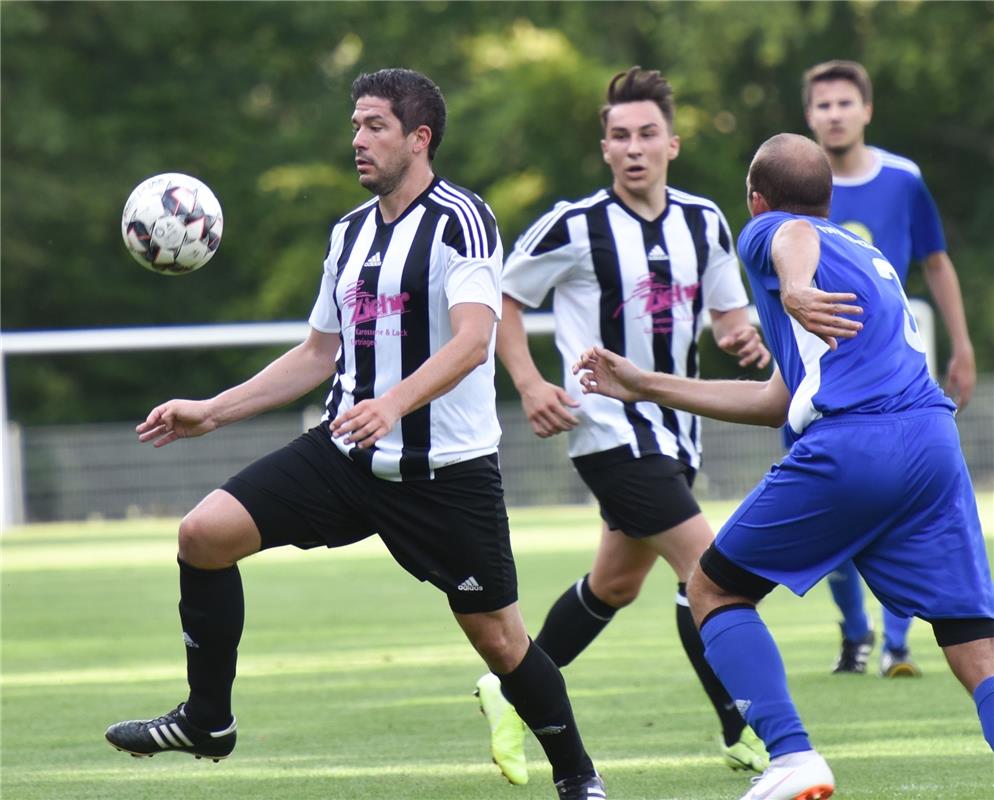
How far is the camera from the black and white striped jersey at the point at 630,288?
Answer: 6.33 metres

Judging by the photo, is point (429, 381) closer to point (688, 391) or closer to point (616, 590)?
point (688, 391)

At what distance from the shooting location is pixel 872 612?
1041cm

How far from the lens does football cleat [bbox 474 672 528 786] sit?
18.4 feet

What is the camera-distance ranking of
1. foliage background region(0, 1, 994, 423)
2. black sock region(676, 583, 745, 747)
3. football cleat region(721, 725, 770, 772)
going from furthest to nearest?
1. foliage background region(0, 1, 994, 423)
2. black sock region(676, 583, 745, 747)
3. football cleat region(721, 725, 770, 772)

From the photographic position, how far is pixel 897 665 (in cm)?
784

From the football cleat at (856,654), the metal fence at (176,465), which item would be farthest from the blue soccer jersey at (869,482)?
the metal fence at (176,465)

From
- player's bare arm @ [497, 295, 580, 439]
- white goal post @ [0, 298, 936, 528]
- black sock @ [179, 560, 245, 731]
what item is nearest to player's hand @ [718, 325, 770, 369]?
player's bare arm @ [497, 295, 580, 439]

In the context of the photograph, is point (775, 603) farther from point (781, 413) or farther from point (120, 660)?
point (781, 413)

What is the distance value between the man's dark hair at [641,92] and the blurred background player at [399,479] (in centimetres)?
161

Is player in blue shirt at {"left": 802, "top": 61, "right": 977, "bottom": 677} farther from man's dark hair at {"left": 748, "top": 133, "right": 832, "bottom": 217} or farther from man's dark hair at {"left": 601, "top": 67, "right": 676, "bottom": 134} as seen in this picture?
man's dark hair at {"left": 748, "top": 133, "right": 832, "bottom": 217}

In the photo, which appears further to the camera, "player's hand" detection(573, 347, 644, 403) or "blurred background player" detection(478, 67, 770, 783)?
"blurred background player" detection(478, 67, 770, 783)

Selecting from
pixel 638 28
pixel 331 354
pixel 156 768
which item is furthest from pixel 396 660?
pixel 638 28

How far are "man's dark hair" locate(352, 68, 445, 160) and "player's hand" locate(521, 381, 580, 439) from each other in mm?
1132

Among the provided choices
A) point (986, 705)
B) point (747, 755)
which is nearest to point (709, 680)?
point (747, 755)
